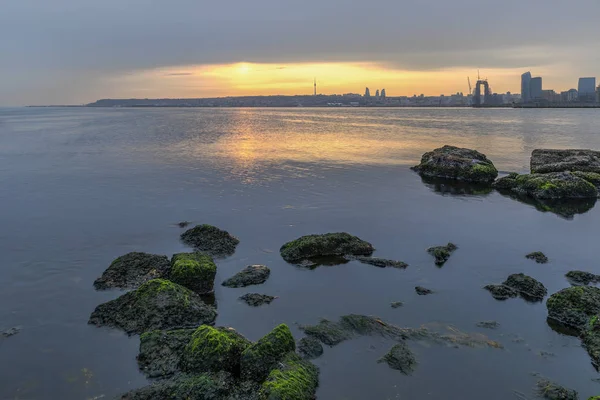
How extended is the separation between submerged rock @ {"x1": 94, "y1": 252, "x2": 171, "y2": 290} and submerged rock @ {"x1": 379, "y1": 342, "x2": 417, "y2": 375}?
741 cm

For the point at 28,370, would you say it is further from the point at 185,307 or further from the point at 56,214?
the point at 56,214

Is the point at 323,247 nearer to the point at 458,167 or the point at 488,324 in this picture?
the point at 488,324

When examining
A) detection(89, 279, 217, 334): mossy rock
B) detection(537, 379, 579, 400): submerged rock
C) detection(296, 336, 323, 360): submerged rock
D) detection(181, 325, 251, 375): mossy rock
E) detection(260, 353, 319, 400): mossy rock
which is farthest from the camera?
detection(89, 279, 217, 334): mossy rock

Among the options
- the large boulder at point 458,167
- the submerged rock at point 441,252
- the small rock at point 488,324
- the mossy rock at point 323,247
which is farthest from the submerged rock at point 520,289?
the large boulder at point 458,167

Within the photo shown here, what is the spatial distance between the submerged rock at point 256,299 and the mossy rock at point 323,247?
299 cm

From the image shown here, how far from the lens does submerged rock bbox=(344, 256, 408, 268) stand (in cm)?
1520

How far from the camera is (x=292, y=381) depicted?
8422 mm

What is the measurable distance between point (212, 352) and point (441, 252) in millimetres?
9823

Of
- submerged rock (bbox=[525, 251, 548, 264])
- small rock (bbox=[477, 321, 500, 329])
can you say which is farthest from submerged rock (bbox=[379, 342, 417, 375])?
submerged rock (bbox=[525, 251, 548, 264])

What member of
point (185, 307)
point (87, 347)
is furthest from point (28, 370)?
point (185, 307)

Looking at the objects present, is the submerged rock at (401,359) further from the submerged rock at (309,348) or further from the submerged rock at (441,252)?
the submerged rock at (441,252)

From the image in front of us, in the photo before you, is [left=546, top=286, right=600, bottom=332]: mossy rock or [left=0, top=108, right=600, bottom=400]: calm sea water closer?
[left=0, top=108, right=600, bottom=400]: calm sea water

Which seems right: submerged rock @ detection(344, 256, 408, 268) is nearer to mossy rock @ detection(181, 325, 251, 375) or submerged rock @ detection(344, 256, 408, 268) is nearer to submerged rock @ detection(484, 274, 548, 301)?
submerged rock @ detection(484, 274, 548, 301)

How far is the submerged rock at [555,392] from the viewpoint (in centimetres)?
853
